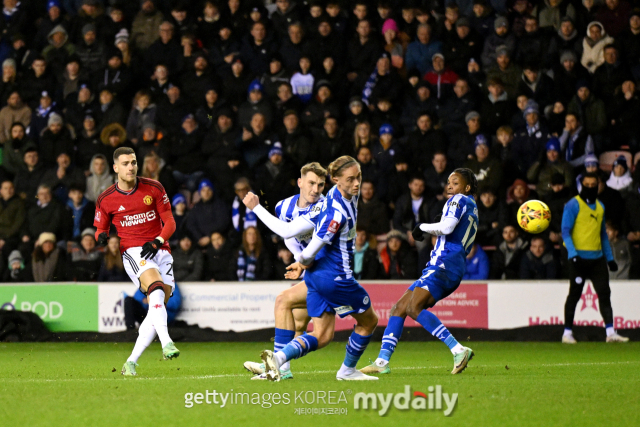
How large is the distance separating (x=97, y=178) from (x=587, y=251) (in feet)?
27.3

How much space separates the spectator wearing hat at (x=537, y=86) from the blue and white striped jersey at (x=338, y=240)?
30.6ft

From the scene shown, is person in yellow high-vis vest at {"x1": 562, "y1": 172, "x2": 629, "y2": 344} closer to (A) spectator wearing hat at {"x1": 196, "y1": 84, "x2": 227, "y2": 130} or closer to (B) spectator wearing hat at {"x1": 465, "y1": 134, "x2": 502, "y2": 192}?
(B) spectator wearing hat at {"x1": 465, "y1": 134, "x2": 502, "y2": 192}

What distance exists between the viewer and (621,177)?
14.9 meters

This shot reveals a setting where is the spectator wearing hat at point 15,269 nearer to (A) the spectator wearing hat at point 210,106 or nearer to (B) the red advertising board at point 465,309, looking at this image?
(A) the spectator wearing hat at point 210,106

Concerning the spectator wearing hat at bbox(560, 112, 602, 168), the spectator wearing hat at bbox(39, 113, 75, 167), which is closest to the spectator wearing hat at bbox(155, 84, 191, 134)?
the spectator wearing hat at bbox(39, 113, 75, 167)

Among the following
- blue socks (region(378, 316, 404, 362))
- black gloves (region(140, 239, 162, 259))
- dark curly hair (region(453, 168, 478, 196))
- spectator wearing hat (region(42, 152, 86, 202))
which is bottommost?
blue socks (region(378, 316, 404, 362))

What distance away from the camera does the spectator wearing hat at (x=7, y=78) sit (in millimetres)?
18250

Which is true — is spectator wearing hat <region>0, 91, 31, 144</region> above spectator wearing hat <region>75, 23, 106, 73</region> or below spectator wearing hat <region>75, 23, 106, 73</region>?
below

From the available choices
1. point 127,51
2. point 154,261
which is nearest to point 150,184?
point 154,261

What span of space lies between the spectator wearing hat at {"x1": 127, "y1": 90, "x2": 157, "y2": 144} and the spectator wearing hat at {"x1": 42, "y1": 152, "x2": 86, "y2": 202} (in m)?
1.24

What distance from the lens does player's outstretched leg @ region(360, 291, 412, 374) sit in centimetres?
852

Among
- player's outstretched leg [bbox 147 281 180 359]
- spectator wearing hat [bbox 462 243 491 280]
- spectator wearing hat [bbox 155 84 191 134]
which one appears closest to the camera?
player's outstretched leg [bbox 147 281 180 359]

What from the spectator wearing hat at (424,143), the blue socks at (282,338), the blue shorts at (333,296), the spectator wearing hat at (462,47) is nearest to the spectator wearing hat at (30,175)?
the spectator wearing hat at (424,143)

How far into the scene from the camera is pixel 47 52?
18812 mm
